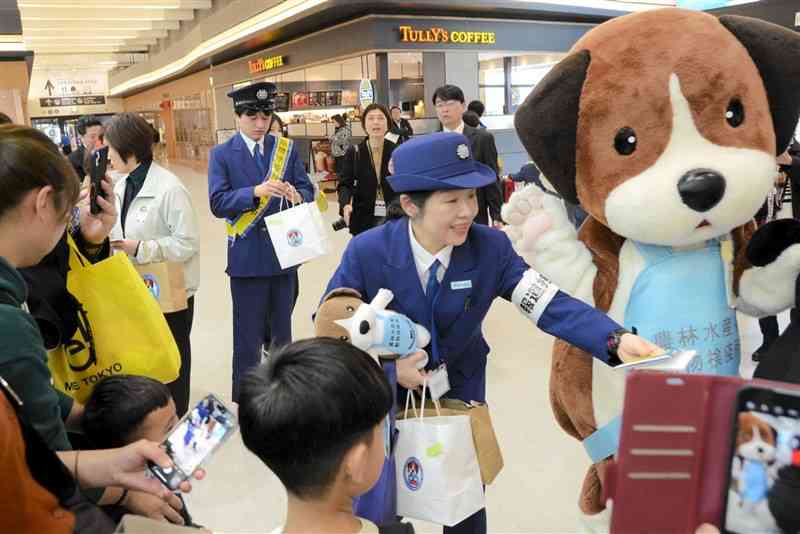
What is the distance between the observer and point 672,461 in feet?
2.60

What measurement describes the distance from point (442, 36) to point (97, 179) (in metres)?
10.8

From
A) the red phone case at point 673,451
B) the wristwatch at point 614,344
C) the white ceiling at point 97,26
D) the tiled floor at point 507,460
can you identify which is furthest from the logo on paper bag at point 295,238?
the white ceiling at point 97,26

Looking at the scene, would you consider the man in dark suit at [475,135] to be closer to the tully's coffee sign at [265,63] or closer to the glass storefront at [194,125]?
the tully's coffee sign at [265,63]

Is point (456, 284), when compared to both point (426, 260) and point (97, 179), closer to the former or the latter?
point (426, 260)

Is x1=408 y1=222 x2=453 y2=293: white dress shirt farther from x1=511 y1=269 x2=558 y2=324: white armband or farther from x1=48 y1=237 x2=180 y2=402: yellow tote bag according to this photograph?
x1=48 y1=237 x2=180 y2=402: yellow tote bag

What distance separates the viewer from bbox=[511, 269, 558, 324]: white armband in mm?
1919

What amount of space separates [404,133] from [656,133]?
2.89 m

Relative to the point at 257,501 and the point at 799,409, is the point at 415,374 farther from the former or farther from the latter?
the point at 257,501

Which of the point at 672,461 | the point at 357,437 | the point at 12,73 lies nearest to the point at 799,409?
the point at 672,461

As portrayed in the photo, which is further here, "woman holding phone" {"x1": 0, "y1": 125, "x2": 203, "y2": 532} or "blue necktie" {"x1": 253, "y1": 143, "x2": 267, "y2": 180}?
"blue necktie" {"x1": 253, "y1": 143, "x2": 267, "y2": 180}

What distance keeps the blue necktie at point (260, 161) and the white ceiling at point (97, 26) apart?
13968mm

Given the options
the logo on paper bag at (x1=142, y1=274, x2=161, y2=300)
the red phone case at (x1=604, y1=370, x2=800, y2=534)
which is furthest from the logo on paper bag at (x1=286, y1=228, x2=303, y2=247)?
the red phone case at (x1=604, y1=370, x2=800, y2=534)

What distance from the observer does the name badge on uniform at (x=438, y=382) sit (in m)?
1.90

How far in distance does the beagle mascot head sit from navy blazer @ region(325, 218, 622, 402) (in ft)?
0.98
